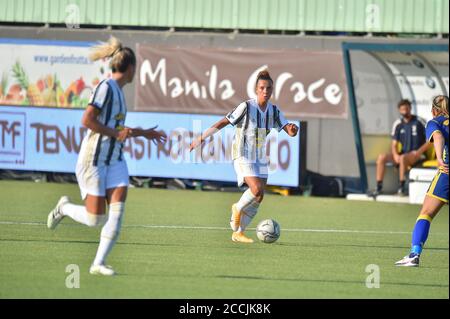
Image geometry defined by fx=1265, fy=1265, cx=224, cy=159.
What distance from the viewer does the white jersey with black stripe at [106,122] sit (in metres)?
11.4

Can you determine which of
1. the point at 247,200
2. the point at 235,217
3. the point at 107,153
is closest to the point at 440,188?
the point at 247,200

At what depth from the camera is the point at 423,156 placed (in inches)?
963

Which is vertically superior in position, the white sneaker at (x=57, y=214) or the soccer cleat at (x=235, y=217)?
the white sneaker at (x=57, y=214)

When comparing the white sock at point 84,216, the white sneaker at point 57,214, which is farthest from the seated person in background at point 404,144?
the white sock at point 84,216

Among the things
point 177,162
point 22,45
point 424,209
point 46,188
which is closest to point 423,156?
point 177,162

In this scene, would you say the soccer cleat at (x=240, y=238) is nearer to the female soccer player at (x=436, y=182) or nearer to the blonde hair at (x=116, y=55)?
the female soccer player at (x=436, y=182)

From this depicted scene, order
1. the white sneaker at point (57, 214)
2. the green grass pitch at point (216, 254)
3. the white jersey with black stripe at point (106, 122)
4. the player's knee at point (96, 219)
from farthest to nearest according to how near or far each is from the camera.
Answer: the white sneaker at point (57, 214) → the player's knee at point (96, 219) → the white jersey with black stripe at point (106, 122) → the green grass pitch at point (216, 254)

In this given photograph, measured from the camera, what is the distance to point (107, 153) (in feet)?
37.7

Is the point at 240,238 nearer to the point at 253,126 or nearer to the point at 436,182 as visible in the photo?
the point at 253,126

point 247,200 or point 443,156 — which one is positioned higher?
point 443,156

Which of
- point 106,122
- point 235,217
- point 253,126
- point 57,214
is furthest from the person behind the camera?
point 235,217

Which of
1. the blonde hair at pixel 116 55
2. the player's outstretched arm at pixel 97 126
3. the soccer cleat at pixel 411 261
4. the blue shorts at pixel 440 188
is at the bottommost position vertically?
the soccer cleat at pixel 411 261

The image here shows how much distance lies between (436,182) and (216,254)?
2.54 meters

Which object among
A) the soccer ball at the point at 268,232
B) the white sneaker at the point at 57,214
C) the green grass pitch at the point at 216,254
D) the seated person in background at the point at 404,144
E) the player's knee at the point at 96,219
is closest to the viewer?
the green grass pitch at the point at 216,254
